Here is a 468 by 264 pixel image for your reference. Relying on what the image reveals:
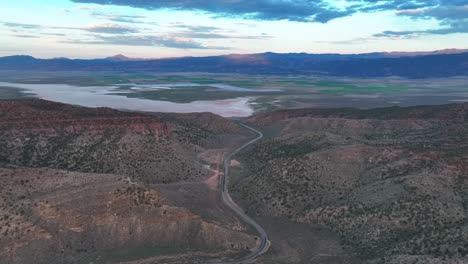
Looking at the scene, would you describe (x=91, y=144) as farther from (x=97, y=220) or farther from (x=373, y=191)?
(x=373, y=191)

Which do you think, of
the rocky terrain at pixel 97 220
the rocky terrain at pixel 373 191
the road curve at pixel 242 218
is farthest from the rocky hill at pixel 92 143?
the rocky terrain at pixel 373 191

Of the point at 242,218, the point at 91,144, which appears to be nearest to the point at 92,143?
the point at 91,144

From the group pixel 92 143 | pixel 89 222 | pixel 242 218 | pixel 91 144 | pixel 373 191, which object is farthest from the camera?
pixel 92 143

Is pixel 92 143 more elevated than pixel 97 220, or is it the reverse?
pixel 92 143

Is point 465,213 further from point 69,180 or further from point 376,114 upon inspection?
point 376,114

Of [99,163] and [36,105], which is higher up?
[36,105]

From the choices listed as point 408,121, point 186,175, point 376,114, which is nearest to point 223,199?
point 186,175

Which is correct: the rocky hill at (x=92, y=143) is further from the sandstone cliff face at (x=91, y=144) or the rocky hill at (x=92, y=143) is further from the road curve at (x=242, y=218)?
the road curve at (x=242, y=218)

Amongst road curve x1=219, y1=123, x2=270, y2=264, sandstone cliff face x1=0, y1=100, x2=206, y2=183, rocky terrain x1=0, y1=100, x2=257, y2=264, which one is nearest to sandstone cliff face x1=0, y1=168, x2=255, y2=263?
rocky terrain x1=0, y1=100, x2=257, y2=264

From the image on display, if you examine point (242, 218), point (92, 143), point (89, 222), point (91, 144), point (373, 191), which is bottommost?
point (242, 218)
